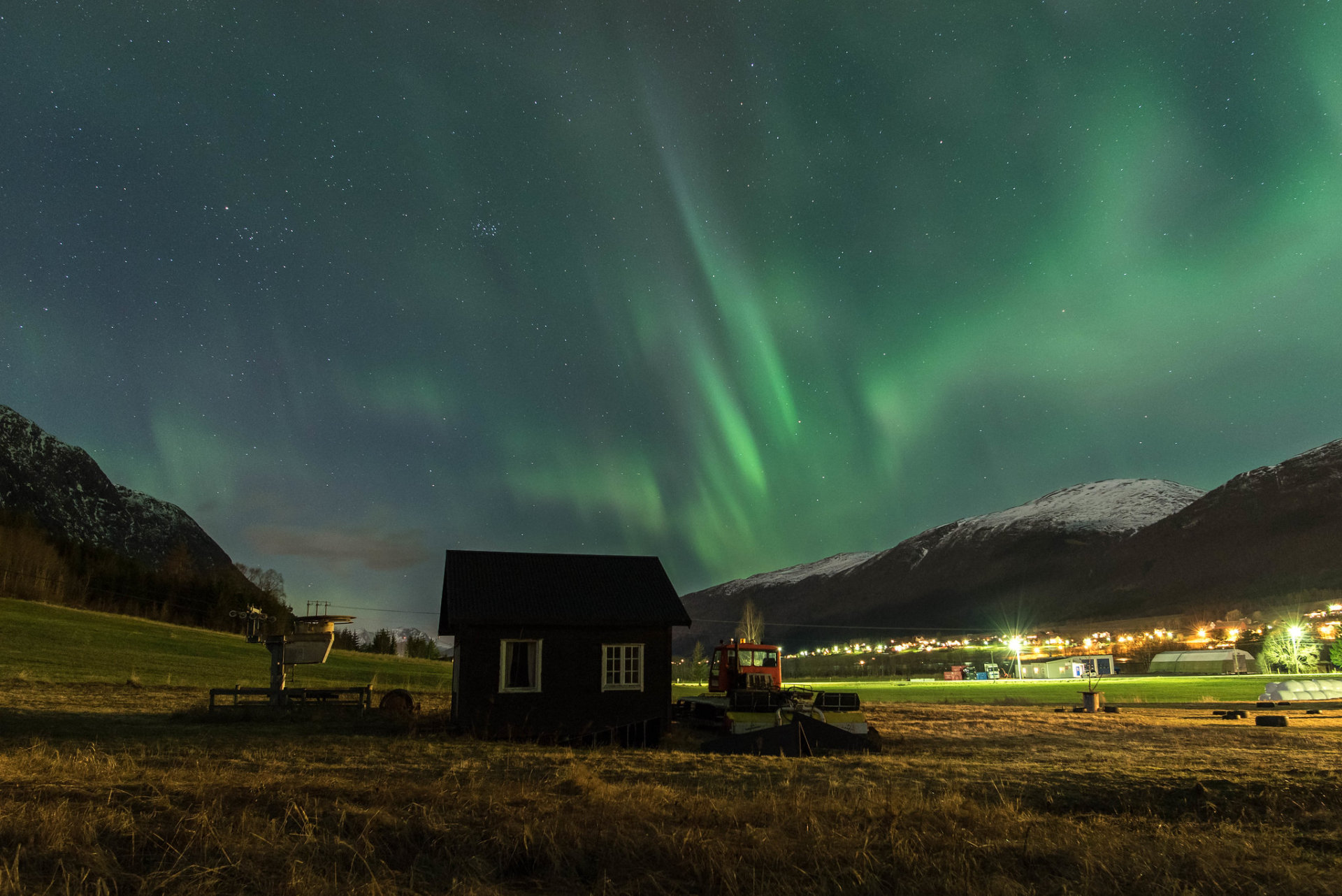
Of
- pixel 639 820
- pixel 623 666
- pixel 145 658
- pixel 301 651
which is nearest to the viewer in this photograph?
pixel 639 820

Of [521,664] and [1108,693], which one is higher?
[521,664]

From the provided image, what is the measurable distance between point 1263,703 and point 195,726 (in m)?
55.2

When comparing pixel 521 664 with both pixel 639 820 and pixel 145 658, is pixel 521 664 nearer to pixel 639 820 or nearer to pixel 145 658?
pixel 639 820

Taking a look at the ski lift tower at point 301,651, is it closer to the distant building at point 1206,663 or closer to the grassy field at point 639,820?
the grassy field at point 639,820

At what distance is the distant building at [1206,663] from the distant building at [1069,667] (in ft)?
24.0

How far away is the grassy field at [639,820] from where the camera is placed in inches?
309

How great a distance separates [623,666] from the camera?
27.7m

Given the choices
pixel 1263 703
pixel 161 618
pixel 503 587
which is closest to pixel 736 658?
pixel 503 587

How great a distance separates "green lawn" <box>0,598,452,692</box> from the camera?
155 ft

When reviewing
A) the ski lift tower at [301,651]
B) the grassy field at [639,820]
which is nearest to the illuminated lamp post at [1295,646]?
the grassy field at [639,820]

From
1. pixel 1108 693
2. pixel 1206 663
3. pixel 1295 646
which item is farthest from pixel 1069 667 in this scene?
pixel 1108 693

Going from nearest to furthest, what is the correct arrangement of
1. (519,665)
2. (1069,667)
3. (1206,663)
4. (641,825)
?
(641,825) → (519,665) → (1206,663) → (1069,667)

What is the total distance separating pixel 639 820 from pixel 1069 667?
122475mm

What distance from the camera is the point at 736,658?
3366 cm
